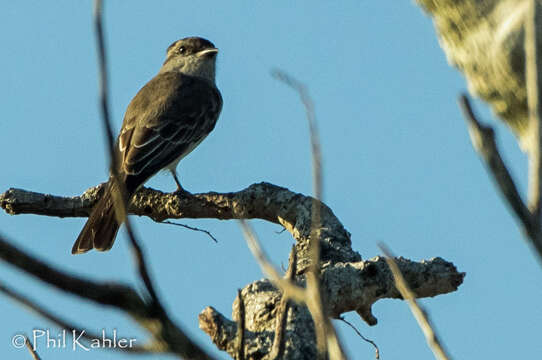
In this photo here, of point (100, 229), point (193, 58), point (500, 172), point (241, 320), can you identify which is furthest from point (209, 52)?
point (500, 172)

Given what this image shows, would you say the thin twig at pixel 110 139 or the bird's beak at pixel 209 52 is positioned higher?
the bird's beak at pixel 209 52

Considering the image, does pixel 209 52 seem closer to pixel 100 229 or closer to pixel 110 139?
pixel 100 229

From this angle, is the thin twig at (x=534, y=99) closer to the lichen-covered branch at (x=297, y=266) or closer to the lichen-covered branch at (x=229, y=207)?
the lichen-covered branch at (x=297, y=266)

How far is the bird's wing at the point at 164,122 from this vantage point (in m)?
8.69

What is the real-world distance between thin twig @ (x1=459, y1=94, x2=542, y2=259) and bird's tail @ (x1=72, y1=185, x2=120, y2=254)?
230 inches

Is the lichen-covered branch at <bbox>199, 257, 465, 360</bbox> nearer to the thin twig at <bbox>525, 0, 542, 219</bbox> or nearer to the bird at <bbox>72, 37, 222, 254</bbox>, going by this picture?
the thin twig at <bbox>525, 0, 542, 219</bbox>

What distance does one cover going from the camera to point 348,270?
15.5 ft

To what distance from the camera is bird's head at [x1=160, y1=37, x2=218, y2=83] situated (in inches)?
440

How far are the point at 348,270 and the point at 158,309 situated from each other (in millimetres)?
3663

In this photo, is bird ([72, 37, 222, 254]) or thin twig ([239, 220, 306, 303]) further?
bird ([72, 37, 222, 254])

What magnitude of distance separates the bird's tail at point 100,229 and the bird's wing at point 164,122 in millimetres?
760

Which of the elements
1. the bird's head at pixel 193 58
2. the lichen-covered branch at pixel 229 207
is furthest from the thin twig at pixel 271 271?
the bird's head at pixel 193 58

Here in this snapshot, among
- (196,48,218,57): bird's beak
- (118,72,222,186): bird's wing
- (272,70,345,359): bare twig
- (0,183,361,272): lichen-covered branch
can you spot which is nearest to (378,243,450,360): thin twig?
(272,70,345,359): bare twig

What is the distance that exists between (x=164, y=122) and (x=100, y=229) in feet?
7.85
